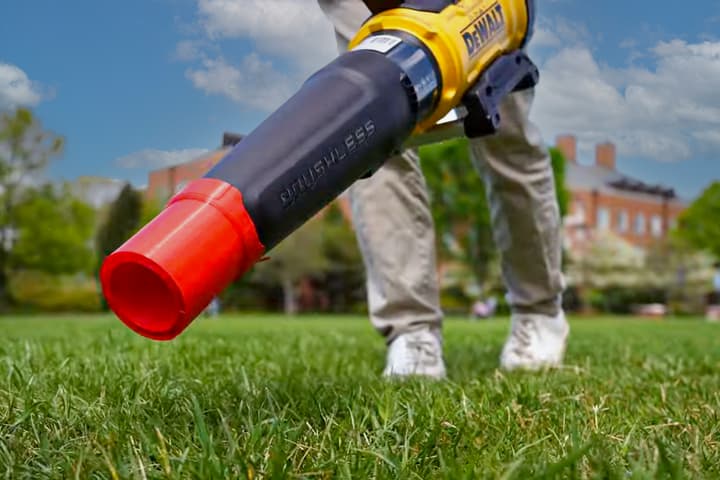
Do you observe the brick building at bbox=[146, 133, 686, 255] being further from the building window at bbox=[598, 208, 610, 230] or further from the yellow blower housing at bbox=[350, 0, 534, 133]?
the yellow blower housing at bbox=[350, 0, 534, 133]

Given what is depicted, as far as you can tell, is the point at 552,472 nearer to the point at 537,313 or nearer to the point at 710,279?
the point at 537,313

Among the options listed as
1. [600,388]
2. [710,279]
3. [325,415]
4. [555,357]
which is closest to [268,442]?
[325,415]

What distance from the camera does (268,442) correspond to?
3.96 ft

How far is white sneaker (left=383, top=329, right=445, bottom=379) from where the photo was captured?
7.49 ft

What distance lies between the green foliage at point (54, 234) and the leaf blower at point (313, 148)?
12.2 metres

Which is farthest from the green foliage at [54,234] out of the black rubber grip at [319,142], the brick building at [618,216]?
the brick building at [618,216]

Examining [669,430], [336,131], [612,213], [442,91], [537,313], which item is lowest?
[669,430]

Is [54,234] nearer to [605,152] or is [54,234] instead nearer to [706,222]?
[605,152]

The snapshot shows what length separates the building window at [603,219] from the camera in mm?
35781

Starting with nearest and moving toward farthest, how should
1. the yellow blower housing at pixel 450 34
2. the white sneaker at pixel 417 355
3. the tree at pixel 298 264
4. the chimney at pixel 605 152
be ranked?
the yellow blower housing at pixel 450 34 → the white sneaker at pixel 417 355 → the chimney at pixel 605 152 → the tree at pixel 298 264

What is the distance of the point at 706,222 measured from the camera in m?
30.1

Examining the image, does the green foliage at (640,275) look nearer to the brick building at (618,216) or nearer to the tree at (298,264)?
the brick building at (618,216)

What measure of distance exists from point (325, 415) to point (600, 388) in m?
0.86

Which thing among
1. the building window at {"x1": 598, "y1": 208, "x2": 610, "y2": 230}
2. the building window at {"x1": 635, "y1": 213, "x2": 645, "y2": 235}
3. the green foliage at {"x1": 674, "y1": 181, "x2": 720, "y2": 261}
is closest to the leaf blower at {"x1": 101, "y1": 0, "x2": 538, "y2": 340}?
the green foliage at {"x1": 674, "y1": 181, "x2": 720, "y2": 261}
